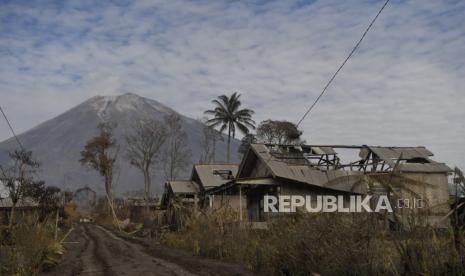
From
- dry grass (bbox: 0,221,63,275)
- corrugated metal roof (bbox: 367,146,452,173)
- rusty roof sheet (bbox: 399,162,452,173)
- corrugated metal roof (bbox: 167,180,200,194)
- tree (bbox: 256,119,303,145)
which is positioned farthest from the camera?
tree (bbox: 256,119,303,145)

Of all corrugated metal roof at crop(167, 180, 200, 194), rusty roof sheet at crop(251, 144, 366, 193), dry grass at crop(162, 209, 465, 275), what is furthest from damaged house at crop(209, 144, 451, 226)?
corrugated metal roof at crop(167, 180, 200, 194)

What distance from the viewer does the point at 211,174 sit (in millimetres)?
44844

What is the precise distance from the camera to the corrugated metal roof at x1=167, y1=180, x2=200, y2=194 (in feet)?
150

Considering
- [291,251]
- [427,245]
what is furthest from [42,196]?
[427,245]

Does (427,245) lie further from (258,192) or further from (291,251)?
(258,192)

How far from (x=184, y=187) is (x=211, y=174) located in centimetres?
328

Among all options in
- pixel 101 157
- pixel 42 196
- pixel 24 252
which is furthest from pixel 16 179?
pixel 101 157

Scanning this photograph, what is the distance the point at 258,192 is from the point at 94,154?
48162 mm

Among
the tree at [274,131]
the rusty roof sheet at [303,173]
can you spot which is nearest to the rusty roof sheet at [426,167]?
the rusty roof sheet at [303,173]

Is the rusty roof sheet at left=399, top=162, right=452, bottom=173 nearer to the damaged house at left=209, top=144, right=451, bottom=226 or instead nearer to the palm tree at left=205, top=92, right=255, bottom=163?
the damaged house at left=209, top=144, right=451, bottom=226

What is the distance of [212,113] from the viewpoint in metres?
64.7

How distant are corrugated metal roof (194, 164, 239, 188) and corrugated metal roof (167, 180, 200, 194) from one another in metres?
1.91

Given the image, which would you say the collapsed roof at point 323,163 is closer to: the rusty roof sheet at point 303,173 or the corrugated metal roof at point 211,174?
the rusty roof sheet at point 303,173

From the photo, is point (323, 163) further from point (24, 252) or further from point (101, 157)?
point (101, 157)
